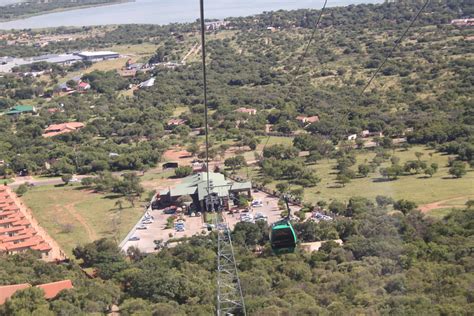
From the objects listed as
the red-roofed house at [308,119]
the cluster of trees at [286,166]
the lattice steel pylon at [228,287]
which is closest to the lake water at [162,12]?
the red-roofed house at [308,119]

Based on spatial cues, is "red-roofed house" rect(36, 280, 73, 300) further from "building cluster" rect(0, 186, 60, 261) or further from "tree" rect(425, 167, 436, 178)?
"tree" rect(425, 167, 436, 178)

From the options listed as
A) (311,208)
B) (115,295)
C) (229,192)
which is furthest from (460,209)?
(115,295)

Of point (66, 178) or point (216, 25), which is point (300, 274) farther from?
point (216, 25)

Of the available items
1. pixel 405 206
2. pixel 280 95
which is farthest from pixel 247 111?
pixel 405 206

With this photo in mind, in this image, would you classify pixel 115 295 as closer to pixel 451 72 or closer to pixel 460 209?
pixel 460 209

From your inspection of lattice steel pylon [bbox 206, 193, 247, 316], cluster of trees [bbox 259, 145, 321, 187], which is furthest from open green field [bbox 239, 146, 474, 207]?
lattice steel pylon [bbox 206, 193, 247, 316]
